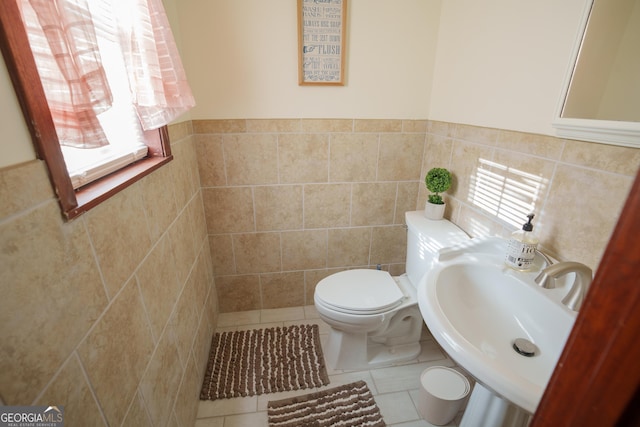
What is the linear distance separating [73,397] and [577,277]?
120cm

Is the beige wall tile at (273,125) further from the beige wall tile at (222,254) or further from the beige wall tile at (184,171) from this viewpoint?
the beige wall tile at (222,254)

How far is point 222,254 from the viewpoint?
183 cm

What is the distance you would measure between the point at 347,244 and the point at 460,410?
1.05 metres

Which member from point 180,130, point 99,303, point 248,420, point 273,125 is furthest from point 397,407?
point 180,130

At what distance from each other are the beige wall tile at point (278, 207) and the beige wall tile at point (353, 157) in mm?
265

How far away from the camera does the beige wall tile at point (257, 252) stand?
5.98ft

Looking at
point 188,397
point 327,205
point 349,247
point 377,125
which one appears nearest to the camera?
point 188,397

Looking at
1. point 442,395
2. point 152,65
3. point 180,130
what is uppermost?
point 152,65

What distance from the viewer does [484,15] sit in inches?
48.2

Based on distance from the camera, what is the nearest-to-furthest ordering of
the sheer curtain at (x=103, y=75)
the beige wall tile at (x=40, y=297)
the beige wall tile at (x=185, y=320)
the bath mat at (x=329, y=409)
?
the beige wall tile at (x=40, y=297) < the sheer curtain at (x=103, y=75) < the beige wall tile at (x=185, y=320) < the bath mat at (x=329, y=409)

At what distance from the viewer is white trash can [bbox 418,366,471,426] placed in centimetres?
127

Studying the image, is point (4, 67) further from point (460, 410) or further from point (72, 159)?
point (460, 410)

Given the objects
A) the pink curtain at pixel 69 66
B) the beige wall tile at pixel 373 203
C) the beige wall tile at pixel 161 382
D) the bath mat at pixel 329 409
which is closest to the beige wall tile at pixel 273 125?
the beige wall tile at pixel 373 203

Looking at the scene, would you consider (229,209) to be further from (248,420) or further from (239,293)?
(248,420)
